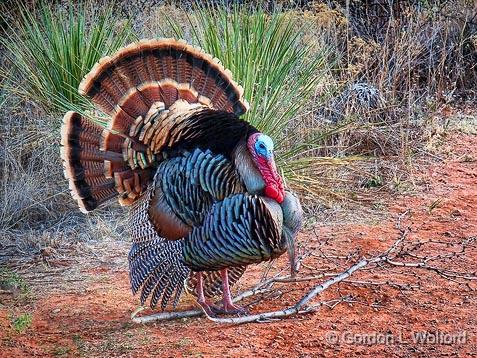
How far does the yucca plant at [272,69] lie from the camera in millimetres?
6000

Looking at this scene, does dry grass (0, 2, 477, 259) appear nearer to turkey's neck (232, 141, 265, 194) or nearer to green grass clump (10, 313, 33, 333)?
green grass clump (10, 313, 33, 333)

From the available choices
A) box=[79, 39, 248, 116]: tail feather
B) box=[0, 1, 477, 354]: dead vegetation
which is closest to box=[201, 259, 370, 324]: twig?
box=[0, 1, 477, 354]: dead vegetation

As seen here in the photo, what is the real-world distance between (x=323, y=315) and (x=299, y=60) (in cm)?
262

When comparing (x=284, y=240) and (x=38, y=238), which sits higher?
(x=284, y=240)

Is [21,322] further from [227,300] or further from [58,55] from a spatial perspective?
[58,55]

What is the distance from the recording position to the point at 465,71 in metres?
10.0

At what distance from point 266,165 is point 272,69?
88.3 inches

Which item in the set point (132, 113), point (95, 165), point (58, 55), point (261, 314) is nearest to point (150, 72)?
point (132, 113)

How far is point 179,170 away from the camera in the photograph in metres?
4.29

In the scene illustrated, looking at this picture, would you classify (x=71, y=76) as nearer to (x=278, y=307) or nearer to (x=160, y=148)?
(x=160, y=148)

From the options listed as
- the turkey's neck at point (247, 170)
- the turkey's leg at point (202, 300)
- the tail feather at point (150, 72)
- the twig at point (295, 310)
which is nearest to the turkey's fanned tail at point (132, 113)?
the tail feather at point (150, 72)

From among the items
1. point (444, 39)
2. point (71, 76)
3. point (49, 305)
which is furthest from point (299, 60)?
point (444, 39)

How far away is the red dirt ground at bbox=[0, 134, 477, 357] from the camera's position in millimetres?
3994

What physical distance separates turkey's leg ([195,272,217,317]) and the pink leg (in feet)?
0.25
